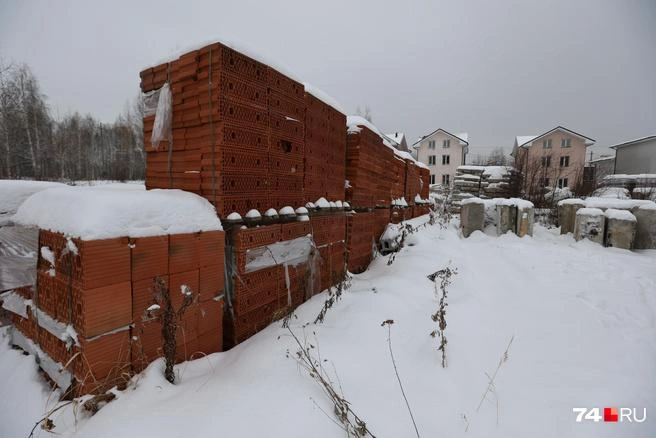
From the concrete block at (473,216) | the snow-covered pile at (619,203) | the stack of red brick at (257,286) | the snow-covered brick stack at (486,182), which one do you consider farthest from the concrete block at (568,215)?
the stack of red brick at (257,286)

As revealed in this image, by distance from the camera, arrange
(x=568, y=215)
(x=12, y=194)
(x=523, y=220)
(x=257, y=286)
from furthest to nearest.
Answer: (x=568, y=215), (x=523, y=220), (x=257, y=286), (x=12, y=194)

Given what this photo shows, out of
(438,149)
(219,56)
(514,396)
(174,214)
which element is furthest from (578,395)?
(438,149)

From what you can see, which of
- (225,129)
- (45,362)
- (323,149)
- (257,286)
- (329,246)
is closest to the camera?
(45,362)

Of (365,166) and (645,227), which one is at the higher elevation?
(365,166)

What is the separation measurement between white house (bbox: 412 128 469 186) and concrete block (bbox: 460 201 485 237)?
1389 inches

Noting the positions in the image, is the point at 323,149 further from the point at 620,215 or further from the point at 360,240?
the point at 620,215

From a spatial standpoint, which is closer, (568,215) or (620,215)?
(620,215)

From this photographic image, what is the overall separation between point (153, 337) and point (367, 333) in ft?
5.81

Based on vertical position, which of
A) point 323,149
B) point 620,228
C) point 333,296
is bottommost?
point 333,296

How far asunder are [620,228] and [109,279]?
919cm

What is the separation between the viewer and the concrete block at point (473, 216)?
23.8 feet

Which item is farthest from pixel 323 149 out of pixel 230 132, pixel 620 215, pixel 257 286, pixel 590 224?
pixel 620 215

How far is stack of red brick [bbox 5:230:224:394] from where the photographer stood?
5.74 ft

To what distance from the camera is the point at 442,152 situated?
41.1 metres
